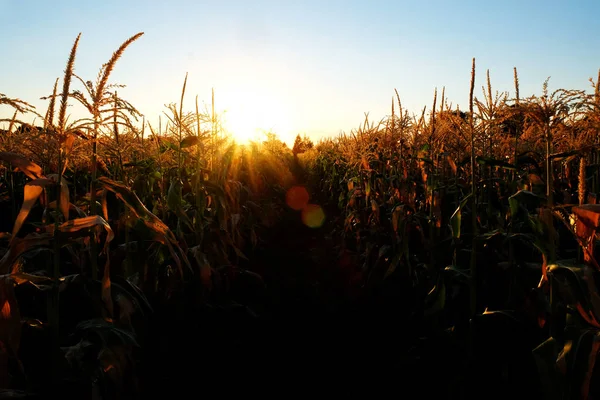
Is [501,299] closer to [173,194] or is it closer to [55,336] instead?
[173,194]

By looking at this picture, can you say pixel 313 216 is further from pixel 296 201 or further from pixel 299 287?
pixel 299 287

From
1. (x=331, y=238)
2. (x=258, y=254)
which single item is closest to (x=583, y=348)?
(x=258, y=254)

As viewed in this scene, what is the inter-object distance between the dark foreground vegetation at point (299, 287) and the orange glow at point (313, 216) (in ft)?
15.1

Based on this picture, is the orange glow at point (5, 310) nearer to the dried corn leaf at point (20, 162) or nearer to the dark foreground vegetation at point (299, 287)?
the dark foreground vegetation at point (299, 287)

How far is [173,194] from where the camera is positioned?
11.9ft

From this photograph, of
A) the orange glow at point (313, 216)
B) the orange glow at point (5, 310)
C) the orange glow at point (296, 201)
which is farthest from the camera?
the orange glow at point (296, 201)

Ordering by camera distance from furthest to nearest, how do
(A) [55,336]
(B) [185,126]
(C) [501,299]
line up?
(B) [185,126] → (C) [501,299] → (A) [55,336]

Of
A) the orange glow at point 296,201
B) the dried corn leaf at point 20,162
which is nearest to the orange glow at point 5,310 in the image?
the dried corn leaf at point 20,162

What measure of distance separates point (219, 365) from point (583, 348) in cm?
265

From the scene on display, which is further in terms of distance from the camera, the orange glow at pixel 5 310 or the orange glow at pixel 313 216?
the orange glow at pixel 313 216

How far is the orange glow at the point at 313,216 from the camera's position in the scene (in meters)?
10.9

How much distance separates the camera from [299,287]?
5703 mm

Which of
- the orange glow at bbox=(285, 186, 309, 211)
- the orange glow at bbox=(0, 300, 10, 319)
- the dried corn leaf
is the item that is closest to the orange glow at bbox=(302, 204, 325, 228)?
the orange glow at bbox=(285, 186, 309, 211)

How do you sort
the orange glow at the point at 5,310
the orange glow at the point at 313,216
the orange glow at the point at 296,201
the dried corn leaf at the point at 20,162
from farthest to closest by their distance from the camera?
the orange glow at the point at 296,201
the orange glow at the point at 313,216
the dried corn leaf at the point at 20,162
the orange glow at the point at 5,310
